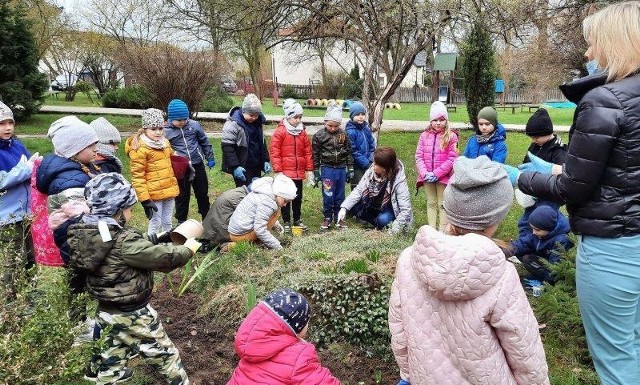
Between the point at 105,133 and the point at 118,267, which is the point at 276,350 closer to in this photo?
the point at 118,267

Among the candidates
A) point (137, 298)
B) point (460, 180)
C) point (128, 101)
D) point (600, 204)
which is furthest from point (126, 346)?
point (128, 101)

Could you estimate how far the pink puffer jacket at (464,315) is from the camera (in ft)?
5.61

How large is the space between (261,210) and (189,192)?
6.55 ft

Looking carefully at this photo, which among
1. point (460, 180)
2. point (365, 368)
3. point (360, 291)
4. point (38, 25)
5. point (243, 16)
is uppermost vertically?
point (38, 25)

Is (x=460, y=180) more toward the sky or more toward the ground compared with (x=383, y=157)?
more toward the sky

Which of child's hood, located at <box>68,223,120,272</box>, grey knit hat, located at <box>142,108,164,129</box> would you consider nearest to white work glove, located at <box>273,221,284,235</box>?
grey knit hat, located at <box>142,108,164,129</box>

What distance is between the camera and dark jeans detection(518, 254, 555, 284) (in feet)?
15.0

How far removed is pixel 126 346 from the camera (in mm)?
2932

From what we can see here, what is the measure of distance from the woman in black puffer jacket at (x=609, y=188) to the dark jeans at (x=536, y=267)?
7.55 ft

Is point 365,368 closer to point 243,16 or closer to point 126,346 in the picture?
point 126,346

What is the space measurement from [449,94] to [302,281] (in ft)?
84.8

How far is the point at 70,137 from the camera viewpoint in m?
3.27

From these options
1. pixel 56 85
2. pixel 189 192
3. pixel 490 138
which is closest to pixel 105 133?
pixel 189 192

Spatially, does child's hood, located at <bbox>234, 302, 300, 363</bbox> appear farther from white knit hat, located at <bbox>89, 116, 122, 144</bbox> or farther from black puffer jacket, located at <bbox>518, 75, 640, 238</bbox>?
white knit hat, located at <bbox>89, 116, 122, 144</bbox>
